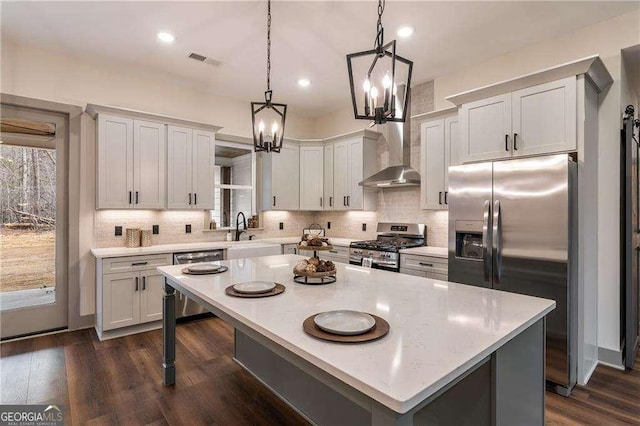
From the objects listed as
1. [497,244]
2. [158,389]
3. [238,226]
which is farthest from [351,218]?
[158,389]

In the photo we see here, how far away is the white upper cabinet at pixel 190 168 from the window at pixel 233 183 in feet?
1.52

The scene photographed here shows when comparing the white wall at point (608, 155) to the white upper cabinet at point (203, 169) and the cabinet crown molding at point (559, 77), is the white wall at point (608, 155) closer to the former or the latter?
the cabinet crown molding at point (559, 77)

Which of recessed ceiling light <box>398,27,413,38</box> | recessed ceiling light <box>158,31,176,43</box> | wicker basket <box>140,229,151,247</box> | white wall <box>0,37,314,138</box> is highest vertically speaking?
recessed ceiling light <box>158,31,176,43</box>

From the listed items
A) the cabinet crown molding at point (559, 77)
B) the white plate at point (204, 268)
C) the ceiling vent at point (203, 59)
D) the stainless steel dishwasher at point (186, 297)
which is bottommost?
the stainless steel dishwasher at point (186, 297)

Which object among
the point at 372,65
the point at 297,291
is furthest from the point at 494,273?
the point at 372,65

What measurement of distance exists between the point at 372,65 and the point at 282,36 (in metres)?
2.04

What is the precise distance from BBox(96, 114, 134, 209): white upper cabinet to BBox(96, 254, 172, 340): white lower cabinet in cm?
70

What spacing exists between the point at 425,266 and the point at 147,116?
364cm

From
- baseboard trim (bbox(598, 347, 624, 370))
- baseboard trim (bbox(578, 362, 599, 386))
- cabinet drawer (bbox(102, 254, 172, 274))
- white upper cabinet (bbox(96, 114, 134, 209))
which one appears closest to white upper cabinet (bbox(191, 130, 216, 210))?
white upper cabinet (bbox(96, 114, 134, 209))

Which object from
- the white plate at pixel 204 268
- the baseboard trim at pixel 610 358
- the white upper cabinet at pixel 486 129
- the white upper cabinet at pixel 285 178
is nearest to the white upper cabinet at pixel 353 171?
the white upper cabinet at pixel 285 178

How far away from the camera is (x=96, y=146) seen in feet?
12.6

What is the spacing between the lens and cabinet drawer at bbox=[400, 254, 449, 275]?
11.5 feet

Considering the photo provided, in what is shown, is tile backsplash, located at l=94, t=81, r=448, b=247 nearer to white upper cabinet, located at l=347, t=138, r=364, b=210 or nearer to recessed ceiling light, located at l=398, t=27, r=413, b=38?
white upper cabinet, located at l=347, t=138, r=364, b=210

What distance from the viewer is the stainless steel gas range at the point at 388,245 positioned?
3924mm
